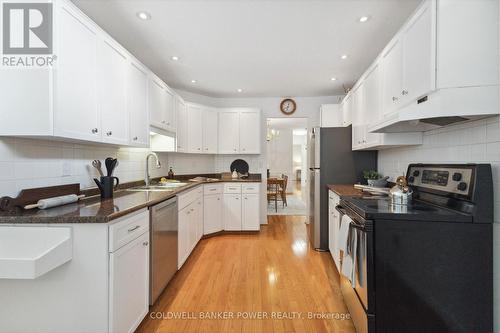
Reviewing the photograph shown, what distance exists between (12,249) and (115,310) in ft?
2.14

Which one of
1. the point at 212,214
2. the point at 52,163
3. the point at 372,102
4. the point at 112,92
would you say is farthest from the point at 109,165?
the point at 372,102

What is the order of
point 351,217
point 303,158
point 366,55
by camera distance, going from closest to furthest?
point 351,217 → point 366,55 → point 303,158

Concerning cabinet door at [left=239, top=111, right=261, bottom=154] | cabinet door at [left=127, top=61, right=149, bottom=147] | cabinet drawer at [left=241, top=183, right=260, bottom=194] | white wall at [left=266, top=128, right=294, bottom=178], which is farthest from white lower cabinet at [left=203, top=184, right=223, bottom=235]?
white wall at [left=266, top=128, right=294, bottom=178]

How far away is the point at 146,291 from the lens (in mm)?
1797

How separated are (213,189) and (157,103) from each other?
1591mm

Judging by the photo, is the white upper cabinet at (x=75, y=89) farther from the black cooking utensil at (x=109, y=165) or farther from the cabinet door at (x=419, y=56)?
the cabinet door at (x=419, y=56)

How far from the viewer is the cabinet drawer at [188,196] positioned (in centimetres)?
261

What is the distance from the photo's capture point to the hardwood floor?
1785 millimetres

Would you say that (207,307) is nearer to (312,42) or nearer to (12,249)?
(12,249)

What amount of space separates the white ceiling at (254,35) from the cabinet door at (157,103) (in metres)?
0.34

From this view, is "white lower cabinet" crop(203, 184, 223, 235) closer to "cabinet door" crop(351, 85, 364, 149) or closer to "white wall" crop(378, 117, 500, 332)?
"cabinet door" crop(351, 85, 364, 149)

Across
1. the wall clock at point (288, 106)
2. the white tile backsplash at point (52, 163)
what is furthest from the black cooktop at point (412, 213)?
the wall clock at point (288, 106)

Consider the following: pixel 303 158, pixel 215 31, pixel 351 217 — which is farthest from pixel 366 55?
pixel 303 158

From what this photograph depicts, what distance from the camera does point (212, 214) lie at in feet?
12.5
